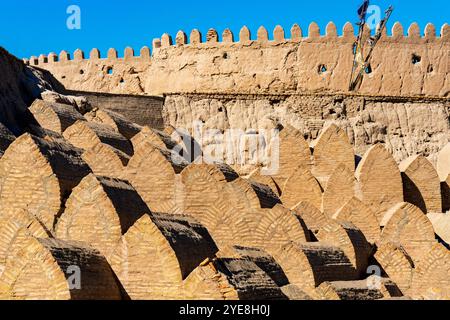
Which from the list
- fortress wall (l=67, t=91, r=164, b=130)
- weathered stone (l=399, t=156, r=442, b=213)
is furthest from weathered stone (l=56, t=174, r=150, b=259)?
fortress wall (l=67, t=91, r=164, b=130)

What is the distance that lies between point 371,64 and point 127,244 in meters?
26.5

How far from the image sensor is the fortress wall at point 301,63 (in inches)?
1545

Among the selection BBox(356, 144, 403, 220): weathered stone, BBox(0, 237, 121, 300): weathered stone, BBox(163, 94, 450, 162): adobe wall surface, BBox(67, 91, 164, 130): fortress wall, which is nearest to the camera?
BBox(0, 237, 121, 300): weathered stone

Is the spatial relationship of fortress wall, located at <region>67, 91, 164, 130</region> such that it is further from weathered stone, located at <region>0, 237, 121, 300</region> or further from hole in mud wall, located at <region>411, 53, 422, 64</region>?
weathered stone, located at <region>0, 237, 121, 300</region>

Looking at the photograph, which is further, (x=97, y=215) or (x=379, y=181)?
(x=379, y=181)

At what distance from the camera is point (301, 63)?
129ft

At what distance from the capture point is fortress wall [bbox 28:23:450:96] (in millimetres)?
39250

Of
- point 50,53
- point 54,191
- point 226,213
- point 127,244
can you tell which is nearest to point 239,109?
point 50,53

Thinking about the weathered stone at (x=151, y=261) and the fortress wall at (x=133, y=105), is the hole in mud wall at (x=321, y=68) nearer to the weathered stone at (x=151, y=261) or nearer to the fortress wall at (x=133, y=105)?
the fortress wall at (x=133, y=105)

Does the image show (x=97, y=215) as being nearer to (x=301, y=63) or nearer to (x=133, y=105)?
(x=133, y=105)

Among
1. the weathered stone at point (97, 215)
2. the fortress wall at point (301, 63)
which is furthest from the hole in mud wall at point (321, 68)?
the weathered stone at point (97, 215)

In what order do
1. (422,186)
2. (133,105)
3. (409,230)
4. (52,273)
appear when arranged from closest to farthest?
(52,273) → (409,230) → (422,186) → (133,105)

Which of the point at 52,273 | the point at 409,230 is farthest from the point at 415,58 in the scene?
the point at 52,273

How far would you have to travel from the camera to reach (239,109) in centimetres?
3478
